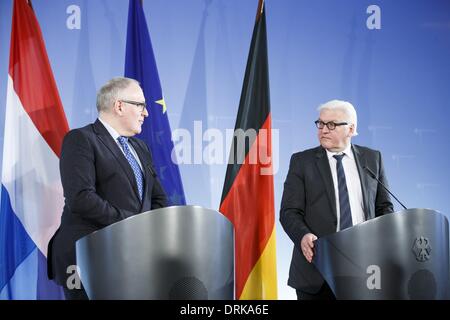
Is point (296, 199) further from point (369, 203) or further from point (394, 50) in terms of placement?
point (394, 50)

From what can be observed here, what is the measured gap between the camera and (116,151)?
2.65 meters

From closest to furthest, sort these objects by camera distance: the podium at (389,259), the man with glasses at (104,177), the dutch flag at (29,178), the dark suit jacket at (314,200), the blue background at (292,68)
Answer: the podium at (389,259)
the man with glasses at (104,177)
the dark suit jacket at (314,200)
the dutch flag at (29,178)
the blue background at (292,68)

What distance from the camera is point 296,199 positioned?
2.87 metres

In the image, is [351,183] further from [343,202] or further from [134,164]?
[134,164]

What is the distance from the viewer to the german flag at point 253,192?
379cm

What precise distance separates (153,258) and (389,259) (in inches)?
33.5

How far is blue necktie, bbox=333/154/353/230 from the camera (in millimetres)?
2766

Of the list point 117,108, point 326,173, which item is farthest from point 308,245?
point 117,108

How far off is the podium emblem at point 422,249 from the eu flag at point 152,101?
1851 mm

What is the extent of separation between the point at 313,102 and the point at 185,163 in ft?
3.43

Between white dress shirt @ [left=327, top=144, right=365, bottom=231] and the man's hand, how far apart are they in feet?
0.97

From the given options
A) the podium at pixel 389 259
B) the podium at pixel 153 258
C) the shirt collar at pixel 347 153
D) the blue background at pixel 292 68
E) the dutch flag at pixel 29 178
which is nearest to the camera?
the podium at pixel 153 258

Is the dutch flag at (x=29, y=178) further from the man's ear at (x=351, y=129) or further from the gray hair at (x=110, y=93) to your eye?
the man's ear at (x=351, y=129)

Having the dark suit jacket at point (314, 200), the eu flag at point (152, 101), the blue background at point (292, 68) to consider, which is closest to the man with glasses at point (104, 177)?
the dark suit jacket at point (314, 200)
